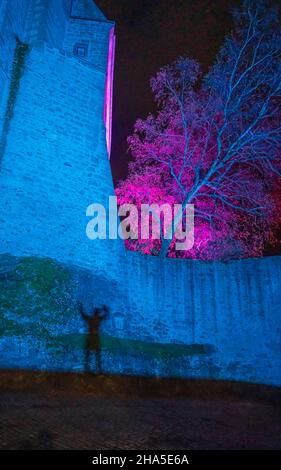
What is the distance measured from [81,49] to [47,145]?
6835 mm

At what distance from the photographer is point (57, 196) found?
10.9 meters

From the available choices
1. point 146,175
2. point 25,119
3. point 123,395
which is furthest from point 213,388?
point 146,175

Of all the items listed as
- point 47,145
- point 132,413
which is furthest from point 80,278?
point 132,413

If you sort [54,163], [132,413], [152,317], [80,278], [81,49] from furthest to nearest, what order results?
[81,49] → [54,163] → [152,317] → [80,278] → [132,413]

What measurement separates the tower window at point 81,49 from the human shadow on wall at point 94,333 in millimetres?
11490

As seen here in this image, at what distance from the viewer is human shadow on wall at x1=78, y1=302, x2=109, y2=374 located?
8391 millimetres

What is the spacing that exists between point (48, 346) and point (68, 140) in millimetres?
6911

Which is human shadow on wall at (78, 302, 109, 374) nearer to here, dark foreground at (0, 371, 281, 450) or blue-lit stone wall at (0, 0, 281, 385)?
blue-lit stone wall at (0, 0, 281, 385)

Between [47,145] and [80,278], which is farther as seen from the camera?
[47,145]

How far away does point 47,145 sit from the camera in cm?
1122

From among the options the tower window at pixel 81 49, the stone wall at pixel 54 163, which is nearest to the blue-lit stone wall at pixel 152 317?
the stone wall at pixel 54 163

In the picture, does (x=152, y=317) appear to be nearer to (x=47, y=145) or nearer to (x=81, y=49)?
(x=47, y=145)

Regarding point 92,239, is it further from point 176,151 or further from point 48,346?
point 176,151

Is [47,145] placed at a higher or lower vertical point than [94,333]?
higher
